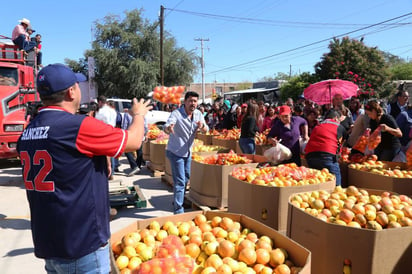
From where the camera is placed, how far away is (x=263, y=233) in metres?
2.58

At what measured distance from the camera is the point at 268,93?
123 feet

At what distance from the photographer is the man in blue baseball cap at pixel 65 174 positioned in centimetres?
168

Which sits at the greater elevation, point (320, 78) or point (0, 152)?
point (320, 78)

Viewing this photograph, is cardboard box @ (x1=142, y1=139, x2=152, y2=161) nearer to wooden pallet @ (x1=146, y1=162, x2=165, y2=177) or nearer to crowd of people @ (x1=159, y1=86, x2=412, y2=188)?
wooden pallet @ (x1=146, y1=162, x2=165, y2=177)

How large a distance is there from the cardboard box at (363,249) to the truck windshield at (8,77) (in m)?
9.42

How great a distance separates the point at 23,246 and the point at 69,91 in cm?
348

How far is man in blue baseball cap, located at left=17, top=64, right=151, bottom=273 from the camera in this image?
1.68 m

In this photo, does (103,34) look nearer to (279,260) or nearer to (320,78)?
(320,78)

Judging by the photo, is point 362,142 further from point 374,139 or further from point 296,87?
point 296,87

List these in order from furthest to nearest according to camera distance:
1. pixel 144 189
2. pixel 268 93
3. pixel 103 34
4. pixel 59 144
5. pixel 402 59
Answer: pixel 402 59 → pixel 268 93 → pixel 103 34 → pixel 144 189 → pixel 59 144

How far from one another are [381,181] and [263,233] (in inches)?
100

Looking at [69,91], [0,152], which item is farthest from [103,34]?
[69,91]

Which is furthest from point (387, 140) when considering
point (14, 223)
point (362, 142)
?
point (14, 223)

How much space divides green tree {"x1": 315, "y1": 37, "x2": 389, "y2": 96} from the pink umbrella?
55.9 feet
